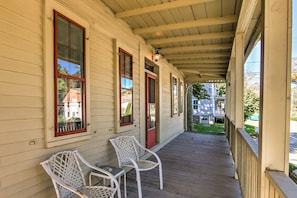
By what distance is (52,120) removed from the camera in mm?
1883

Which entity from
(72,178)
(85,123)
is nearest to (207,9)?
(85,123)

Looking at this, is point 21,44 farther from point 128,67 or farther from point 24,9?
point 128,67

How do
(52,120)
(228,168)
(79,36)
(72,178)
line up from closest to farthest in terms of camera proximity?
(52,120) < (72,178) < (79,36) < (228,168)

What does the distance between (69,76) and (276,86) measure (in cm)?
208

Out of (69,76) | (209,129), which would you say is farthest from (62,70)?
(209,129)

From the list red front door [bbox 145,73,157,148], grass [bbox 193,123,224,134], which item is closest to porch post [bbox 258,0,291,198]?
red front door [bbox 145,73,157,148]

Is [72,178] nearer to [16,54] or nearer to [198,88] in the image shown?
[16,54]

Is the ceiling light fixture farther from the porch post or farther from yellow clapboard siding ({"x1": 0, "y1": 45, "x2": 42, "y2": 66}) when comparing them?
the porch post

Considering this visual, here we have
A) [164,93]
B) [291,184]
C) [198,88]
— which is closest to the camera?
[291,184]

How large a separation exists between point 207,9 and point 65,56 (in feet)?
7.66

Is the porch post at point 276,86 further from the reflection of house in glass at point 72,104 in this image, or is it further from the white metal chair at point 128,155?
the reflection of house in glass at point 72,104

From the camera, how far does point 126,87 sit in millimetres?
3463

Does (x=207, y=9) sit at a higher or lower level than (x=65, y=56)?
higher

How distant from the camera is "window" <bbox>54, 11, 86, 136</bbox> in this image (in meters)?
1.99
